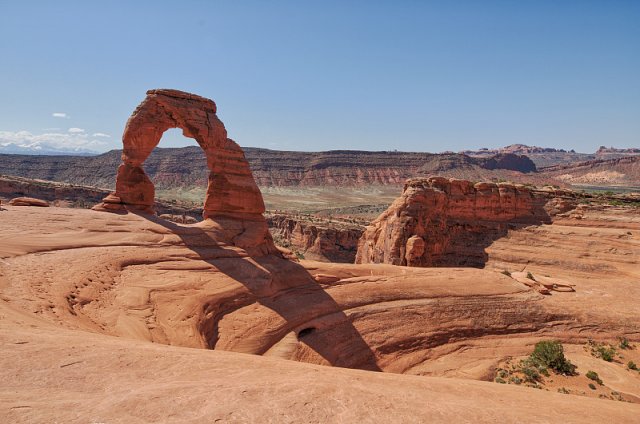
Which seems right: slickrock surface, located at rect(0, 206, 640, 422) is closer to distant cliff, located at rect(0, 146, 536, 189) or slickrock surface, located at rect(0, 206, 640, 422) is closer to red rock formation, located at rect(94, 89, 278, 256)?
red rock formation, located at rect(94, 89, 278, 256)

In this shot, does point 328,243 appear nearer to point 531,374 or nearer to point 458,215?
point 458,215

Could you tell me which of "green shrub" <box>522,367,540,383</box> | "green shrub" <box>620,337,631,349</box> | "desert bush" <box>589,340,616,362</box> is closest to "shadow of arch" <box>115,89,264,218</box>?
"green shrub" <box>522,367,540,383</box>

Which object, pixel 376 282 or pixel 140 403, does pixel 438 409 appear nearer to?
pixel 140 403

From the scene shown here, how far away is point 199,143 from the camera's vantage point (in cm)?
2102

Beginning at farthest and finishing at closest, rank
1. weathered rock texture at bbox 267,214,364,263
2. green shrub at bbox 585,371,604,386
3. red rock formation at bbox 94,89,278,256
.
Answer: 1. weathered rock texture at bbox 267,214,364,263
2. red rock formation at bbox 94,89,278,256
3. green shrub at bbox 585,371,604,386

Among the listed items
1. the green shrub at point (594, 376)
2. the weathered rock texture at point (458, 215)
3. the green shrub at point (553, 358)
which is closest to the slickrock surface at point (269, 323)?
the green shrub at point (594, 376)

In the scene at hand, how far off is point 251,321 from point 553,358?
42.7 ft

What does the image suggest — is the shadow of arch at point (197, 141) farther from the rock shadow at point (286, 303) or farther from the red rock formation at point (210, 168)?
the rock shadow at point (286, 303)

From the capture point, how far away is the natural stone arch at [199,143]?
2017 cm

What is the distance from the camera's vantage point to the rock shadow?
16484 millimetres

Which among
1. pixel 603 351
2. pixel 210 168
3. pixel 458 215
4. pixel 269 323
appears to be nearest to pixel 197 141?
pixel 210 168

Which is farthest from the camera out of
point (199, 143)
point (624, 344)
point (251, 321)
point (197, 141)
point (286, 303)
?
point (199, 143)

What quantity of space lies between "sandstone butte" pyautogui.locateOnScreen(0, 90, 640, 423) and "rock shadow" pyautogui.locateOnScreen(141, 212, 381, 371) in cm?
8

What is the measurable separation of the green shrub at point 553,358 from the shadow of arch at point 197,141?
1515cm
